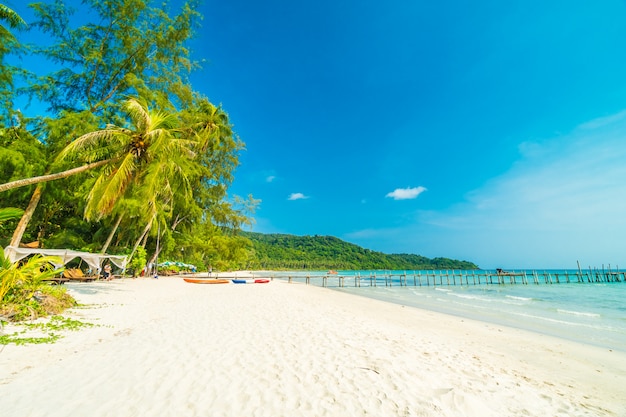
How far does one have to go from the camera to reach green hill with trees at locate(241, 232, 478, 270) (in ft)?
312

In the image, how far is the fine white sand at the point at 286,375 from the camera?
2.96m

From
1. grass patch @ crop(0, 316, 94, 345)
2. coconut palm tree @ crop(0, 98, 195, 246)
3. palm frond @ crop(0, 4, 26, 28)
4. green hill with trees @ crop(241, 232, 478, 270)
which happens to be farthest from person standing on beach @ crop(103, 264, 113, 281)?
green hill with trees @ crop(241, 232, 478, 270)

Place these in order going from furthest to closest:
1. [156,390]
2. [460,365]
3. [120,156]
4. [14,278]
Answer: [120,156], [14,278], [460,365], [156,390]

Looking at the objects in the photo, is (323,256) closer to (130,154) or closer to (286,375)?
(130,154)

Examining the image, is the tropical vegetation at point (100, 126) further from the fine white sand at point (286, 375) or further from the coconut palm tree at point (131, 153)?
the fine white sand at point (286, 375)

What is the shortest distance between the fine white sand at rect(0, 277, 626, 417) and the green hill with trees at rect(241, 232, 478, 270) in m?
77.4

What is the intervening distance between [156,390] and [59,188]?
42.3 feet

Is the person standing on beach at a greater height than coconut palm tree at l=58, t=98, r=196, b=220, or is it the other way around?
coconut palm tree at l=58, t=98, r=196, b=220

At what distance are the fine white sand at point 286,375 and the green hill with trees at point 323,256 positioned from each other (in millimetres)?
77370

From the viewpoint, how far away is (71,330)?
5.51m

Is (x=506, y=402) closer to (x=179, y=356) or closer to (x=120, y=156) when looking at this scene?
(x=179, y=356)

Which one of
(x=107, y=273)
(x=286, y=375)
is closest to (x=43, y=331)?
(x=286, y=375)

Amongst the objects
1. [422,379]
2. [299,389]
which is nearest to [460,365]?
[422,379]

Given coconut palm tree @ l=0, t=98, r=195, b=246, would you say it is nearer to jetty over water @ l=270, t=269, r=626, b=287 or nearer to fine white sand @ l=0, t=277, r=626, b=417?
fine white sand @ l=0, t=277, r=626, b=417
